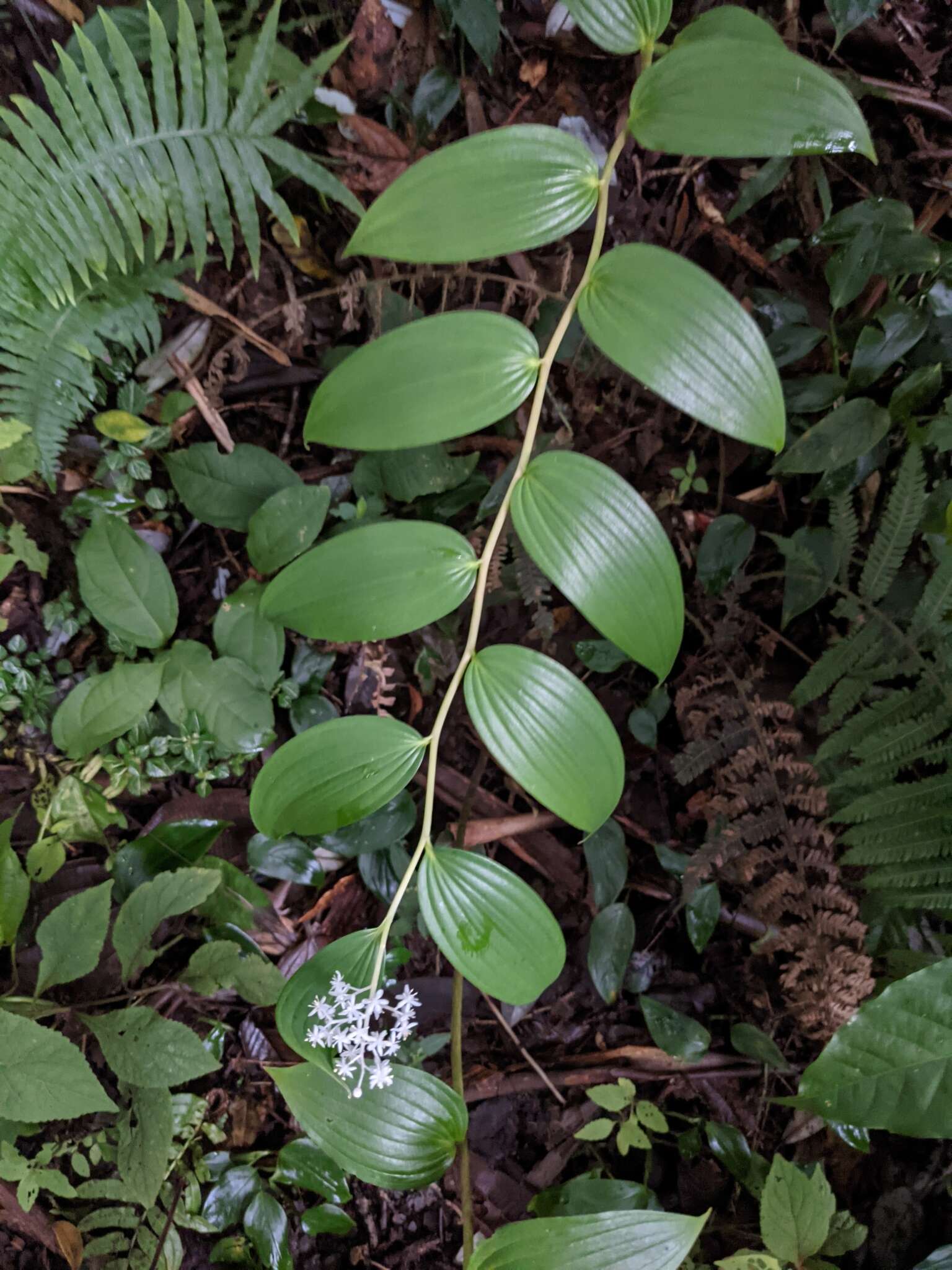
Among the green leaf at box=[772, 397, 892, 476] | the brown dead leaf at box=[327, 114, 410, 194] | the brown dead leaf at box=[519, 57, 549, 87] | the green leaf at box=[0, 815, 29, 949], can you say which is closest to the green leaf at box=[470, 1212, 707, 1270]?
the green leaf at box=[0, 815, 29, 949]

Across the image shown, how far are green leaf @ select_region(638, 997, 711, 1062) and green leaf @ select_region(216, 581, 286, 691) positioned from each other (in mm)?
1088

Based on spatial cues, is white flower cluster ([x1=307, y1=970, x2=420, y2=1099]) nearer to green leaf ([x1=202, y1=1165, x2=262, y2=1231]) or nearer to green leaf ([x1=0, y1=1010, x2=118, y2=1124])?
green leaf ([x1=0, y1=1010, x2=118, y2=1124])

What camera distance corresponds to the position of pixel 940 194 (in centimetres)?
157

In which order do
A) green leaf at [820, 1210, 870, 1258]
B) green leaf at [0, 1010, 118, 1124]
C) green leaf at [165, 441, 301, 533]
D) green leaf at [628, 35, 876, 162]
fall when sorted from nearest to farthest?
green leaf at [628, 35, 876, 162], green leaf at [0, 1010, 118, 1124], green leaf at [820, 1210, 870, 1258], green leaf at [165, 441, 301, 533]

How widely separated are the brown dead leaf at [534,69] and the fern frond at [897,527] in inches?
43.3

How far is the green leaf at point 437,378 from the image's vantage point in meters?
0.93

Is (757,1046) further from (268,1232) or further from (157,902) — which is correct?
(157,902)

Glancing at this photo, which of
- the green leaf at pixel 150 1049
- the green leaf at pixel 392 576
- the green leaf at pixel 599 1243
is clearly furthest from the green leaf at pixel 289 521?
the green leaf at pixel 599 1243

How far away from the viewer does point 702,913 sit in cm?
160

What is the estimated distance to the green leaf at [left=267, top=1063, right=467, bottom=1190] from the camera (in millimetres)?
1116

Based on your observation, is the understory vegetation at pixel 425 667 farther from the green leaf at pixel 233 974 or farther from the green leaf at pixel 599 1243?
the green leaf at pixel 599 1243

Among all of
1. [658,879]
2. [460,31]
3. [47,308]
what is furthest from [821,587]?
[47,308]

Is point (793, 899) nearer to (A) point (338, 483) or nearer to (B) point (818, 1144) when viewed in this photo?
(B) point (818, 1144)

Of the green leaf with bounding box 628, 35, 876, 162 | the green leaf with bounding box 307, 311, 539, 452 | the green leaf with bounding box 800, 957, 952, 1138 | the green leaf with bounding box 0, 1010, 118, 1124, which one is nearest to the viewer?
the green leaf with bounding box 628, 35, 876, 162
